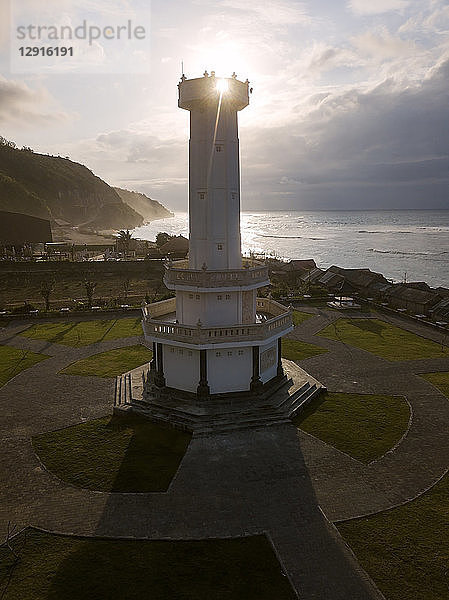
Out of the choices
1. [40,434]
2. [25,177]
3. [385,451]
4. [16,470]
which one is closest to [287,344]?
[385,451]

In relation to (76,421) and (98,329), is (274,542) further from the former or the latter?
(98,329)

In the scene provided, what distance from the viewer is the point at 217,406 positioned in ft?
78.2

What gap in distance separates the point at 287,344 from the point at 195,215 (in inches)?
622

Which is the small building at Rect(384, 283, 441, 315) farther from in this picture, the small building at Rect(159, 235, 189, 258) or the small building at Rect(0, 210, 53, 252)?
the small building at Rect(0, 210, 53, 252)

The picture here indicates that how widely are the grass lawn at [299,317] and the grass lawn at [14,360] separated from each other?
23.0m

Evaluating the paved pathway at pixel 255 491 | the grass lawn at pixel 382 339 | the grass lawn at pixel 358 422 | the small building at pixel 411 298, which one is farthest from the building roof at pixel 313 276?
the paved pathway at pixel 255 491

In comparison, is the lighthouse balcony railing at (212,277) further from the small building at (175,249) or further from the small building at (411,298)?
the small building at (175,249)

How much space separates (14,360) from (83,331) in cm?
856

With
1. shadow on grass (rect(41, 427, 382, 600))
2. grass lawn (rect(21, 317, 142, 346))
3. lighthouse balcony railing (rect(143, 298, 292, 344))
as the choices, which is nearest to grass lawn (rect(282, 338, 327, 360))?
lighthouse balcony railing (rect(143, 298, 292, 344))

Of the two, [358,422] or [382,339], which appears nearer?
[358,422]

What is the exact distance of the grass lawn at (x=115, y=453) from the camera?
17.9 m

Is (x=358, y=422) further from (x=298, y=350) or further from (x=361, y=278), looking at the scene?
(x=361, y=278)

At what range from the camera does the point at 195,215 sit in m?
24.8

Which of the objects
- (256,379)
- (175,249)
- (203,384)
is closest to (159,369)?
(203,384)
